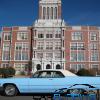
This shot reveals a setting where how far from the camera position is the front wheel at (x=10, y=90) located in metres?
14.6

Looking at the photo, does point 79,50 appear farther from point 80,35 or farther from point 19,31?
point 19,31

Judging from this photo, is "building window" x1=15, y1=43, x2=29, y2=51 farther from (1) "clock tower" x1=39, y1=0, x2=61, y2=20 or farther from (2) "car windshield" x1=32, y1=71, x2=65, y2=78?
(2) "car windshield" x1=32, y1=71, x2=65, y2=78

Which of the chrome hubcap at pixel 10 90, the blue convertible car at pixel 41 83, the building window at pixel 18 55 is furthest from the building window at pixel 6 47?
the chrome hubcap at pixel 10 90

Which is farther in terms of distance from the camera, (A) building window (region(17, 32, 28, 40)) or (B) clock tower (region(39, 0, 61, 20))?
(B) clock tower (region(39, 0, 61, 20))

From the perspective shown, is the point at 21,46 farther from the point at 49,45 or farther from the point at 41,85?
the point at 41,85

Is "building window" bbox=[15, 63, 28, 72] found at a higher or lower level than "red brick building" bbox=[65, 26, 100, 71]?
lower

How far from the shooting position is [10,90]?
14680 millimetres

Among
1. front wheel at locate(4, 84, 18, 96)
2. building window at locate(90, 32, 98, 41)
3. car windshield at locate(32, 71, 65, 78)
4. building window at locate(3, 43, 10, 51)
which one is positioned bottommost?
front wheel at locate(4, 84, 18, 96)

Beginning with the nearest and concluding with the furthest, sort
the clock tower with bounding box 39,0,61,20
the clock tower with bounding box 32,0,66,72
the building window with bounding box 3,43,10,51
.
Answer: the clock tower with bounding box 32,0,66,72
the building window with bounding box 3,43,10,51
the clock tower with bounding box 39,0,61,20

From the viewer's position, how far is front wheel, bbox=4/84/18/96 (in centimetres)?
1462

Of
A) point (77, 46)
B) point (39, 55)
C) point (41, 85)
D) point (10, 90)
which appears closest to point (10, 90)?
point (10, 90)

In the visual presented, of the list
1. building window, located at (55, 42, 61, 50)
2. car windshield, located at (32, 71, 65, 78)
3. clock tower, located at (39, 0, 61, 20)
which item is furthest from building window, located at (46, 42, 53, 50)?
car windshield, located at (32, 71, 65, 78)

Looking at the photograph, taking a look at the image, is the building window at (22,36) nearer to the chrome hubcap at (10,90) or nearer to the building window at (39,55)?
the building window at (39,55)

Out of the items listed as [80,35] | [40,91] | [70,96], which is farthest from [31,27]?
[70,96]
